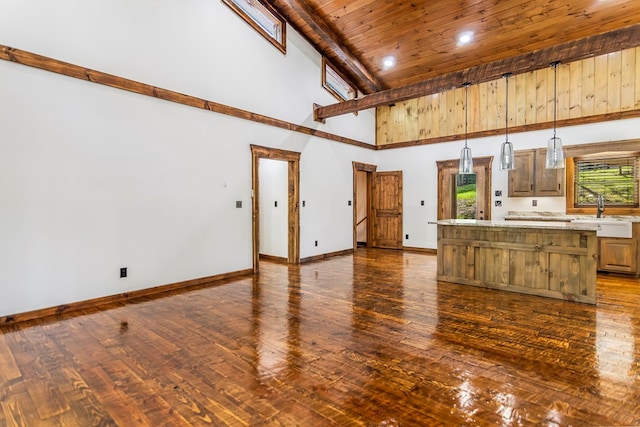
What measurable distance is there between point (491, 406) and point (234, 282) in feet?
12.6

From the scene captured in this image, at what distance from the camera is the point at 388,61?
6891 millimetres

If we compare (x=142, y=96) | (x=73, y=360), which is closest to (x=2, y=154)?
(x=142, y=96)

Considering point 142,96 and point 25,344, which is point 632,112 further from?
point 25,344

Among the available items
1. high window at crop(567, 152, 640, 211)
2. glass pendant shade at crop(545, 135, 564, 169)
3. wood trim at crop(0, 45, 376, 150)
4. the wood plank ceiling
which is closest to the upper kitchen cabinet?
high window at crop(567, 152, 640, 211)

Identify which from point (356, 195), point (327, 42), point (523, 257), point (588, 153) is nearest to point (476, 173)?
point (588, 153)

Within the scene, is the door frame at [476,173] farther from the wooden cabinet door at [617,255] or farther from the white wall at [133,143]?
the wooden cabinet door at [617,255]

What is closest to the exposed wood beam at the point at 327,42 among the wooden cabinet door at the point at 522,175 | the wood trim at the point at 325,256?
the wooden cabinet door at the point at 522,175

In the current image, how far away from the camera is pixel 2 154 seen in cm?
318

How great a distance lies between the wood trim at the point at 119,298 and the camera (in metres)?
3.33

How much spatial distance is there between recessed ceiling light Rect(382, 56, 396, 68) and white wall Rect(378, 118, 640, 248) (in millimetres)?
2048

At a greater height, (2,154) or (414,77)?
(414,77)

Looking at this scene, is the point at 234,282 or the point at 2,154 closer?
the point at 2,154

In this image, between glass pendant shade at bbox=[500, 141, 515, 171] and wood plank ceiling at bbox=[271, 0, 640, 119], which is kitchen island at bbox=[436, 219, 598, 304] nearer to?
glass pendant shade at bbox=[500, 141, 515, 171]

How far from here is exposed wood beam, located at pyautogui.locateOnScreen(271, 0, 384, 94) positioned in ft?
18.4
